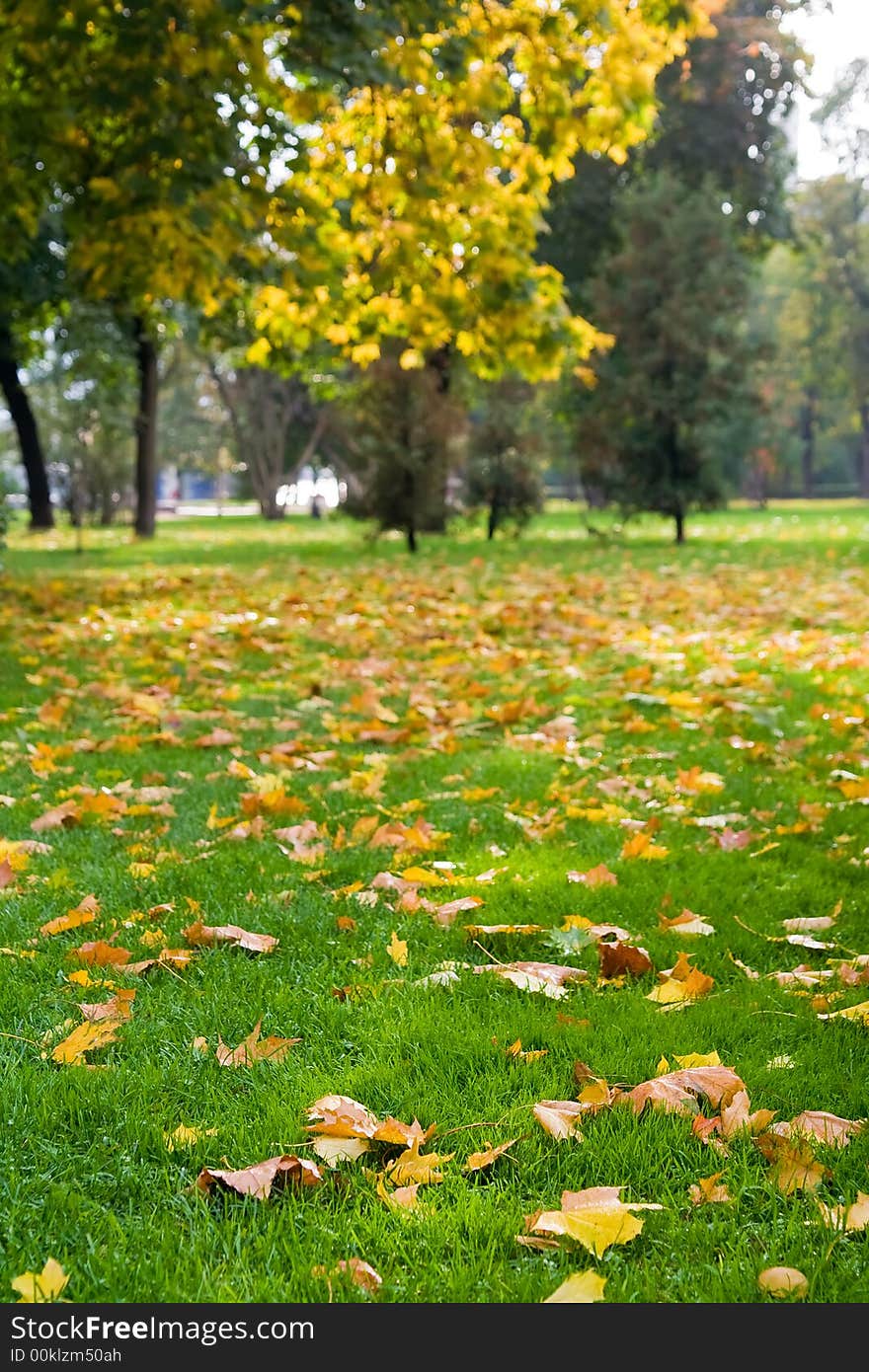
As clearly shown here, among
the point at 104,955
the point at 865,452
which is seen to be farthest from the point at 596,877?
the point at 865,452

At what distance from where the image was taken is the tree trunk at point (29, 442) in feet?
84.7

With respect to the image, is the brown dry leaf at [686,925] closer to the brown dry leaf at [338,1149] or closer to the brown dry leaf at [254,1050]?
the brown dry leaf at [254,1050]

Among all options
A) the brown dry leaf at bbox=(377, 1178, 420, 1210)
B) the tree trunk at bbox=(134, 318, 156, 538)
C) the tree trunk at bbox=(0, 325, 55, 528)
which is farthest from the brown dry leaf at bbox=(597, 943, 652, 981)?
the tree trunk at bbox=(0, 325, 55, 528)

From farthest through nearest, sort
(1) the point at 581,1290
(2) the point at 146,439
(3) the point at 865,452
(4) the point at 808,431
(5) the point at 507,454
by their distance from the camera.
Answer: (4) the point at 808,431
(3) the point at 865,452
(2) the point at 146,439
(5) the point at 507,454
(1) the point at 581,1290

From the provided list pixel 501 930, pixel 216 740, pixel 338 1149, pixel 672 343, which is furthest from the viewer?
pixel 672 343

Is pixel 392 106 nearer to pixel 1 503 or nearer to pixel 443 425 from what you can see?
pixel 1 503

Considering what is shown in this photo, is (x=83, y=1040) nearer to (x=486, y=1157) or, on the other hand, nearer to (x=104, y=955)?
(x=104, y=955)

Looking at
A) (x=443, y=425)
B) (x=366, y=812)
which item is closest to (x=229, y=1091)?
(x=366, y=812)

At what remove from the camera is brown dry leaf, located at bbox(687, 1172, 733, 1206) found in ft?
6.89

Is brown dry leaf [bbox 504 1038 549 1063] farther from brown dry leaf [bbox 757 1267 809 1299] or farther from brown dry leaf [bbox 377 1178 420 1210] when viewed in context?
brown dry leaf [bbox 757 1267 809 1299]

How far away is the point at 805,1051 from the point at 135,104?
7.97 meters

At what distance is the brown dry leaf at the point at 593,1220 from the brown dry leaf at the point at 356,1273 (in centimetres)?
29

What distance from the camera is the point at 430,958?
3172 millimetres

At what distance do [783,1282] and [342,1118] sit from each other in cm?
85
